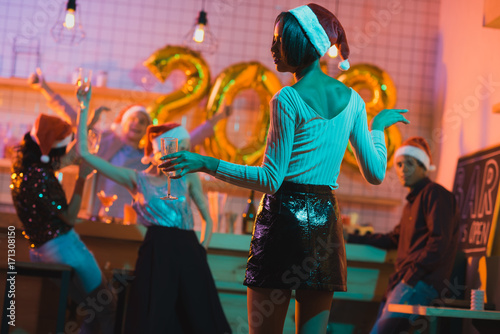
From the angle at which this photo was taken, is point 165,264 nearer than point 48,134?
Yes

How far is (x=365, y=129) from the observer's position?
1.89 m

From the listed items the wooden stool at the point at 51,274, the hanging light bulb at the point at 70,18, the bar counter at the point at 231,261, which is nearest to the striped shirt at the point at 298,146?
the wooden stool at the point at 51,274

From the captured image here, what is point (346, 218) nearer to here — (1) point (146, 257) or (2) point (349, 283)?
(2) point (349, 283)

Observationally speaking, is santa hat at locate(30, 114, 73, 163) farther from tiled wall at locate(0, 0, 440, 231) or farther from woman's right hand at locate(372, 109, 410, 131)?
woman's right hand at locate(372, 109, 410, 131)

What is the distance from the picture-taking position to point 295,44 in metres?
1.80

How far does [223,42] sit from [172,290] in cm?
278

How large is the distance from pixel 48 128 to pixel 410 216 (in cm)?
226

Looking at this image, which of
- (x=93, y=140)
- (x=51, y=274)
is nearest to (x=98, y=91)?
(x=93, y=140)

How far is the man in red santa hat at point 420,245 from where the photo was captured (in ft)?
12.3

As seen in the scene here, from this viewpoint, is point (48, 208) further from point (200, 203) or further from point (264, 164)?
point (264, 164)

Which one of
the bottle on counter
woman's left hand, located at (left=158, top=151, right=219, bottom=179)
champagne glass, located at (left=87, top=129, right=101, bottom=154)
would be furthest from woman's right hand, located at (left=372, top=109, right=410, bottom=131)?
the bottle on counter

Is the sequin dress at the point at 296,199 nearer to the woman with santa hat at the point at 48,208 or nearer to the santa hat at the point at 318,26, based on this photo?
the santa hat at the point at 318,26

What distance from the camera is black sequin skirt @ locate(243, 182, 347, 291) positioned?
5.65ft

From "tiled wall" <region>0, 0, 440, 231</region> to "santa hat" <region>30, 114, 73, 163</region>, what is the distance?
1.67 meters
